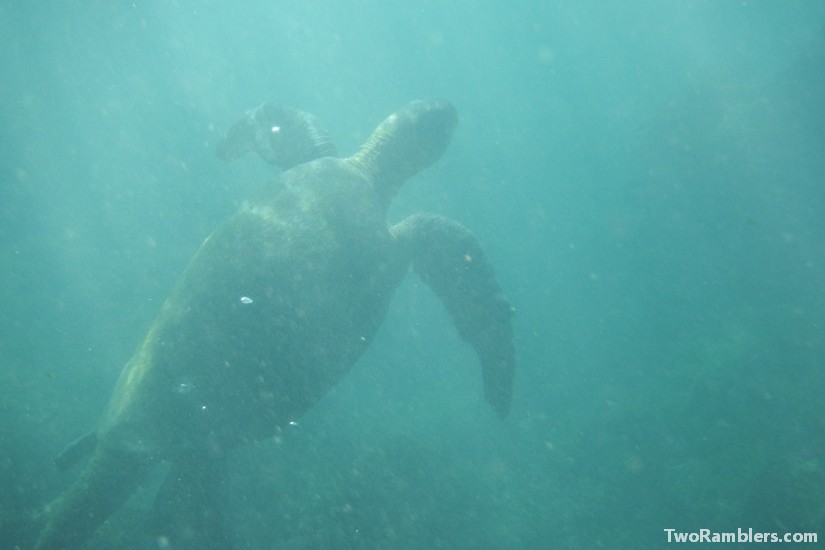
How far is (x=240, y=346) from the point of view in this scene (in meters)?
5.45

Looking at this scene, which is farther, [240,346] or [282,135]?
[282,135]

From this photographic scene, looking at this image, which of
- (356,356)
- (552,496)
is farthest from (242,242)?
(552,496)

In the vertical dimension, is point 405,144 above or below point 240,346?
above

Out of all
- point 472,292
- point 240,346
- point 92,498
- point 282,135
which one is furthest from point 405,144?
point 92,498

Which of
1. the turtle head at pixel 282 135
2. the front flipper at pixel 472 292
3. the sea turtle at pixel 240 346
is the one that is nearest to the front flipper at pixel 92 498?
the sea turtle at pixel 240 346

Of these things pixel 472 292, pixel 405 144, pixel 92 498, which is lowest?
pixel 92 498

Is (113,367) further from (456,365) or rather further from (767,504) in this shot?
(767,504)

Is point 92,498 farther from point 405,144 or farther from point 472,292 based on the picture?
point 405,144

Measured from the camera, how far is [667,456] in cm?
1032

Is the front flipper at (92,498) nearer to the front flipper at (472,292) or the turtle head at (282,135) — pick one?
the front flipper at (472,292)

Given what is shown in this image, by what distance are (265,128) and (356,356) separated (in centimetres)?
626

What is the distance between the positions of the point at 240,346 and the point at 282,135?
6.03 m

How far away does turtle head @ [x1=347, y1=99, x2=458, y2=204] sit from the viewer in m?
9.09

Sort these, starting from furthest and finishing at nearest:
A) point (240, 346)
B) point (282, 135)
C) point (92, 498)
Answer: point (282, 135), point (240, 346), point (92, 498)
